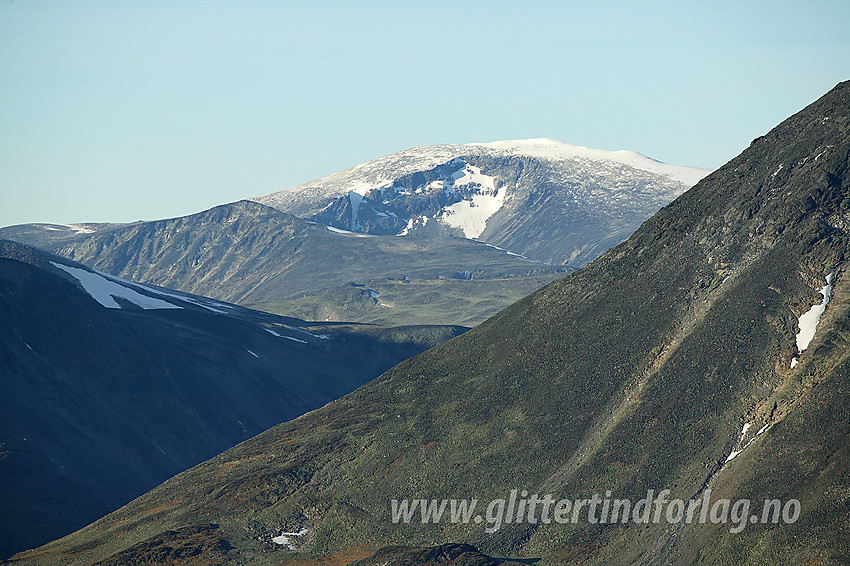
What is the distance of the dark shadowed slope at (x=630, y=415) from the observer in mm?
95438

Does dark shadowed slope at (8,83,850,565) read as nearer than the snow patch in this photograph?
Yes

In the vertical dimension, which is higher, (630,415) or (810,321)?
(810,321)

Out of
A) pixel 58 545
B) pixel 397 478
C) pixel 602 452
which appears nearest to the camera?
pixel 602 452

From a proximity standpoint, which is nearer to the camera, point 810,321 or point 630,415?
point 810,321

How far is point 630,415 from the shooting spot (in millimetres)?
113000

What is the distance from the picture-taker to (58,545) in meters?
132

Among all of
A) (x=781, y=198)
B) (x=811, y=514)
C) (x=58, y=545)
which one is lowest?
(x=58, y=545)

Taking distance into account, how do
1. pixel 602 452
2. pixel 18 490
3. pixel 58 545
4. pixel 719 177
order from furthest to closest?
pixel 18 490 < pixel 719 177 < pixel 58 545 < pixel 602 452

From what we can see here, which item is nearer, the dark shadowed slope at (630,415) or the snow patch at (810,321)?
the dark shadowed slope at (630,415)

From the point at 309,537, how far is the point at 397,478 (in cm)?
1241

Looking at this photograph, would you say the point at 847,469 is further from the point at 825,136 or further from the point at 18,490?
the point at 18,490

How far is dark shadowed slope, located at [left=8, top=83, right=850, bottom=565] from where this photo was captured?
95438mm

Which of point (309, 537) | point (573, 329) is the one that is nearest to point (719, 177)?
point (573, 329)

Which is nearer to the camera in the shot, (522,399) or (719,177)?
(522,399)
